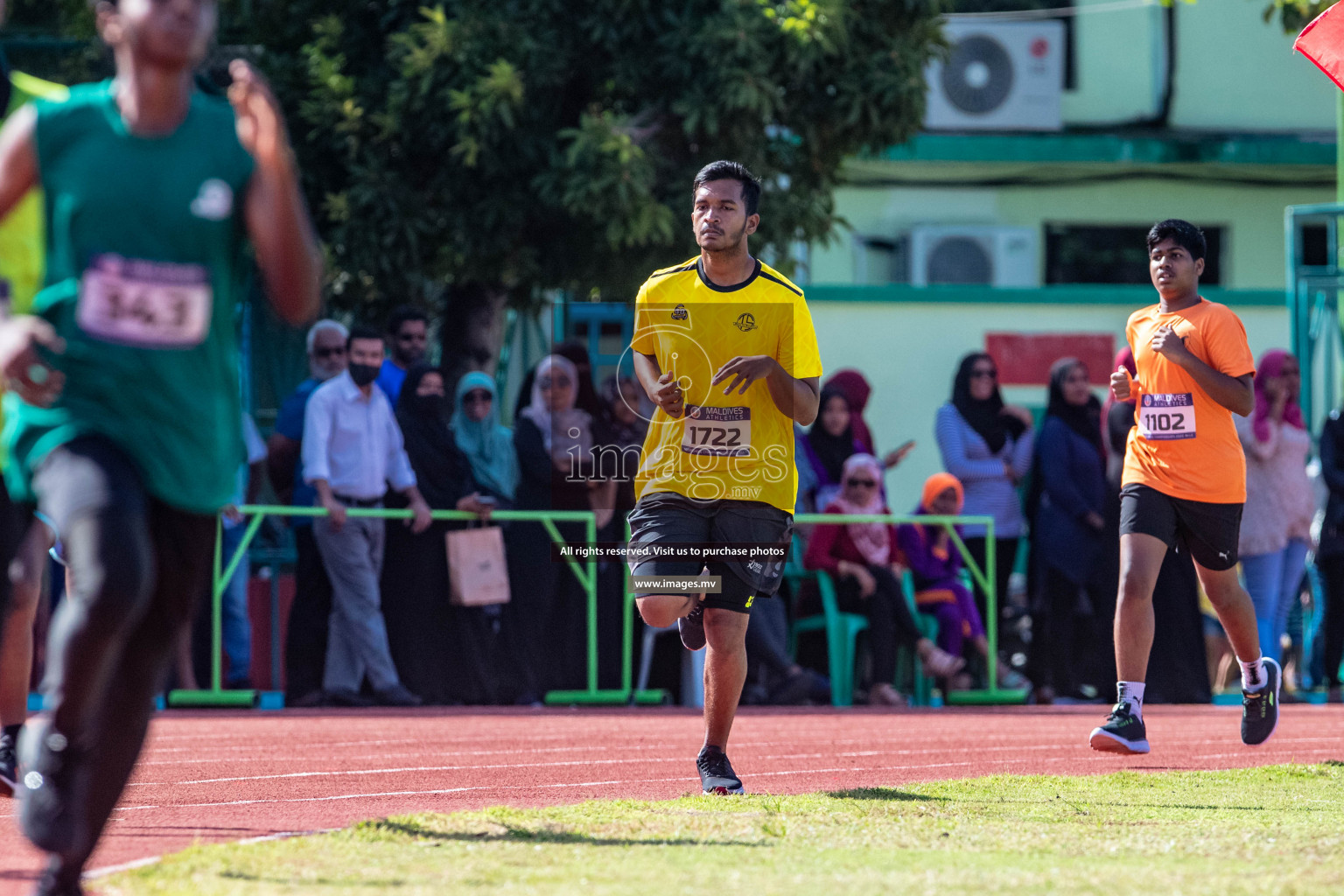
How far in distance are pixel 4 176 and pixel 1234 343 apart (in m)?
5.32

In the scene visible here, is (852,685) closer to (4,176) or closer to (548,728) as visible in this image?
(548,728)

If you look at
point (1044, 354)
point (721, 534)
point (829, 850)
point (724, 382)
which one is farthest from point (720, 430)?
point (1044, 354)

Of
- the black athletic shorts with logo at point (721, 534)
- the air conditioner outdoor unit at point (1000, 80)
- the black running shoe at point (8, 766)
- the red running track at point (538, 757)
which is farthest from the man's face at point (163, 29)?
the air conditioner outdoor unit at point (1000, 80)

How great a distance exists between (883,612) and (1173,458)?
5231 millimetres

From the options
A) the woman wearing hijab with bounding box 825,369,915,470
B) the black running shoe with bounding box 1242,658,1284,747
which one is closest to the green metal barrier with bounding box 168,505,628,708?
the woman wearing hijab with bounding box 825,369,915,470

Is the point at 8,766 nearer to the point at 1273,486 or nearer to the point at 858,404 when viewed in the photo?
the point at 858,404

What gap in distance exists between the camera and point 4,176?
4.32 metres

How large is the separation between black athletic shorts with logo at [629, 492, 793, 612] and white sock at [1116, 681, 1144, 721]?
192cm

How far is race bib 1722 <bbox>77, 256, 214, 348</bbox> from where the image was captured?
4.28 meters

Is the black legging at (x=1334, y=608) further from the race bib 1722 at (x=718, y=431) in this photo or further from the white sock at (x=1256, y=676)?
the race bib 1722 at (x=718, y=431)

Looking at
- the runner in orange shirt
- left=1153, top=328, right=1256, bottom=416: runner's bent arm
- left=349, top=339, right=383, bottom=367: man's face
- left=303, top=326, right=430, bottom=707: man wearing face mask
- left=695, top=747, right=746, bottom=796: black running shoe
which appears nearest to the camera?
left=695, top=747, right=746, bottom=796: black running shoe

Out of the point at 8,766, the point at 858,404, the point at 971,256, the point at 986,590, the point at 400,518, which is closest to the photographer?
the point at 8,766

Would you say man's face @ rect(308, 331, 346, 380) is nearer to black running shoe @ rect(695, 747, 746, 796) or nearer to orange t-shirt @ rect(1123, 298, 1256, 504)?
orange t-shirt @ rect(1123, 298, 1256, 504)

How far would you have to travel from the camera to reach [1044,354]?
1881 centimetres
